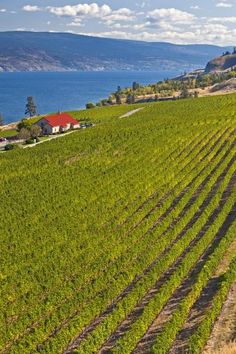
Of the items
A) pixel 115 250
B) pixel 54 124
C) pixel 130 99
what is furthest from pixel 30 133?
pixel 130 99

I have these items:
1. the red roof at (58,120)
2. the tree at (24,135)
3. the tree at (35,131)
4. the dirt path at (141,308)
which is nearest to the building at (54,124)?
the red roof at (58,120)

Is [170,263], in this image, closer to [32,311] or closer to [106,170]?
[32,311]

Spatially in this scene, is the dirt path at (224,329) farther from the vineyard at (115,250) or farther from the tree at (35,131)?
the tree at (35,131)

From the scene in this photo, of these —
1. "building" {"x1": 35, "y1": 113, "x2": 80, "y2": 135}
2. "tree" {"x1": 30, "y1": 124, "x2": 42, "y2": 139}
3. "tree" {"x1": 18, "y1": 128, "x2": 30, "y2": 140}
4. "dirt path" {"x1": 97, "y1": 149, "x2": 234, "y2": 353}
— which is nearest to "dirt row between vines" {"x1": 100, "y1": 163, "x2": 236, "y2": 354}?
"dirt path" {"x1": 97, "y1": 149, "x2": 234, "y2": 353}

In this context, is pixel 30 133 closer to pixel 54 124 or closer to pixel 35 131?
pixel 35 131

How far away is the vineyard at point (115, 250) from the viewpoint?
24047 mm

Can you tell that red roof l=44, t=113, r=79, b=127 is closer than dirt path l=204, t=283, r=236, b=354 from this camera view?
No

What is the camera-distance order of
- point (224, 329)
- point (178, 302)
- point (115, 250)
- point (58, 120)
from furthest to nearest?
point (58, 120) < point (115, 250) < point (178, 302) < point (224, 329)

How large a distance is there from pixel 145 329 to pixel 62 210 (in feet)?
55.4

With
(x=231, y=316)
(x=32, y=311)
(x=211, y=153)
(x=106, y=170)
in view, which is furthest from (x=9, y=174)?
(x=231, y=316)

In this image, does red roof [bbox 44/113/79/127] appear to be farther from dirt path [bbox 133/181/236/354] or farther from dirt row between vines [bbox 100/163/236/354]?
dirt path [bbox 133/181/236/354]

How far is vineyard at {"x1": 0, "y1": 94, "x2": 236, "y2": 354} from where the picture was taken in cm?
2405

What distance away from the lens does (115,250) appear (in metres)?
32.8

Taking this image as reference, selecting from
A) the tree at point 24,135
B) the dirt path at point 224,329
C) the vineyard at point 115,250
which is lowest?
the tree at point 24,135
